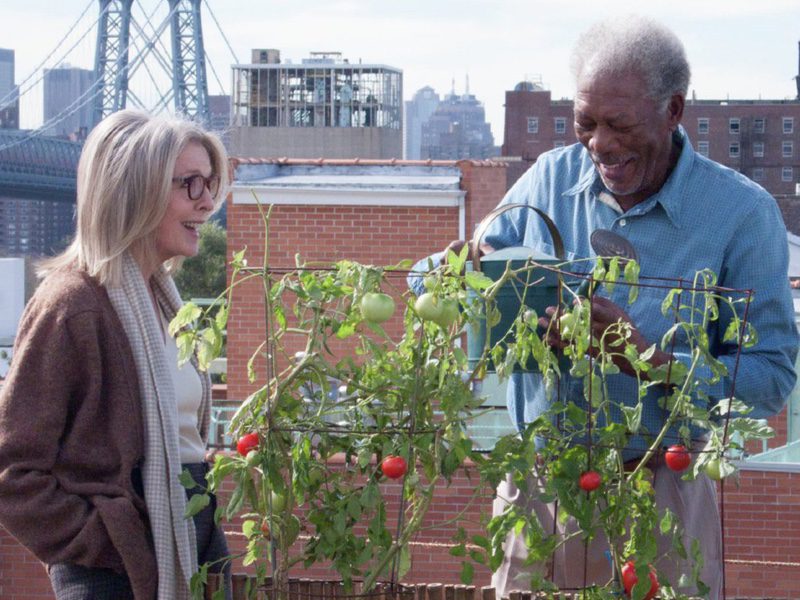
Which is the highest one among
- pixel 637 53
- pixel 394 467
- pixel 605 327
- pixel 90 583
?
pixel 637 53

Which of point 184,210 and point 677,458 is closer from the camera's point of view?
point 677,458

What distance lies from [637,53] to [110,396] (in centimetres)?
94

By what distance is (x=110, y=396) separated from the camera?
1.98 meters

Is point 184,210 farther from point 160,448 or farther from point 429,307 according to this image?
point 429,307

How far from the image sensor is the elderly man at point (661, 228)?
2.03m

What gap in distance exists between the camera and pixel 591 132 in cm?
206

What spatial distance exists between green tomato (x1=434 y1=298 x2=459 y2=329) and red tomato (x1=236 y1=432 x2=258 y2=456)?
0.28m

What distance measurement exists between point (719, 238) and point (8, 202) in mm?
83036

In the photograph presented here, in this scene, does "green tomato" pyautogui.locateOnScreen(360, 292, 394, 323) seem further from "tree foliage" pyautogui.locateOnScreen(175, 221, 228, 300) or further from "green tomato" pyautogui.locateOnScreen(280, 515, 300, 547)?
"tree foliage" pyautogui.locateOnScreen(175, 221, 228, 300)

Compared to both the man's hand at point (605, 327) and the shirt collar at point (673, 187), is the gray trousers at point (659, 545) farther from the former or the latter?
the shirt collar at point (673, 187)

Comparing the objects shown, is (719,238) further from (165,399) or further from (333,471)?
(165,399)

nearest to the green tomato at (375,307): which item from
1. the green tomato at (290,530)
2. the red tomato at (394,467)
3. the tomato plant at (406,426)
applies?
the tomato plant at (406,426)

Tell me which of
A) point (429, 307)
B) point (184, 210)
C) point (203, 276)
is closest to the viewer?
point (429, 307)

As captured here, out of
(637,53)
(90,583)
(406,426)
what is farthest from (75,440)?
(637,53)
